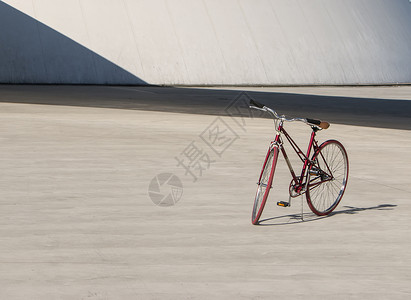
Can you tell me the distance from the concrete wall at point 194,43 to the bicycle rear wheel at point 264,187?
20597 mm

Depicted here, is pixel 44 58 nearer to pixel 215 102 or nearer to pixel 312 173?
pixel 215 102

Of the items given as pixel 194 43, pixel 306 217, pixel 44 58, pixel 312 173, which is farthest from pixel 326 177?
pixel 194 43

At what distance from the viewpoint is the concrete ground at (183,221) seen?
4746 millimetres

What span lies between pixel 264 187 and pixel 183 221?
2.46 ft

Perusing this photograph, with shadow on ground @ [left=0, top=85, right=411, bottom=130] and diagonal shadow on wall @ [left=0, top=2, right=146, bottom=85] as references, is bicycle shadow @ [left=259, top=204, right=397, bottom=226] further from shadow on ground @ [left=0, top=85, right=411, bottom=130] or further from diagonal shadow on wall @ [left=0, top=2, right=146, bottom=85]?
diagonal shadow on wall @ [left=0, top=2, right=146, bottom=85]

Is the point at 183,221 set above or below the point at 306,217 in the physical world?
above

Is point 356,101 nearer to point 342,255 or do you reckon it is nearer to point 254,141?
point 254,141

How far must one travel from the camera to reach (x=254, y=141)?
1212 cm

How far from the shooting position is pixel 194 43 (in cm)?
2777

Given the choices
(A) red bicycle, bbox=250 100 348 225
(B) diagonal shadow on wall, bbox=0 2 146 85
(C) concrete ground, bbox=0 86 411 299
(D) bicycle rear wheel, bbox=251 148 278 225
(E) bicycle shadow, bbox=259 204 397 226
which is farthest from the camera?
(B) diagonal shadow on wall, bbox=0 2 146 85

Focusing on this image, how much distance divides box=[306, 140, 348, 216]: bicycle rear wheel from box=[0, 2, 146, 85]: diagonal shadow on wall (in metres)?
19.9

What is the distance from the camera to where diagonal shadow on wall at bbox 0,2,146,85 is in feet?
85.6

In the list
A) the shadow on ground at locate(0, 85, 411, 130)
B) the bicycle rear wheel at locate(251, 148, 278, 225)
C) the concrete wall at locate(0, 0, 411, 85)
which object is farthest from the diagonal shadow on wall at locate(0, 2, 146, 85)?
the bicycle rear wheel at locate(251, 148, 278, 225)

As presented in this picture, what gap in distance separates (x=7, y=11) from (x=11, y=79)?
257cm
